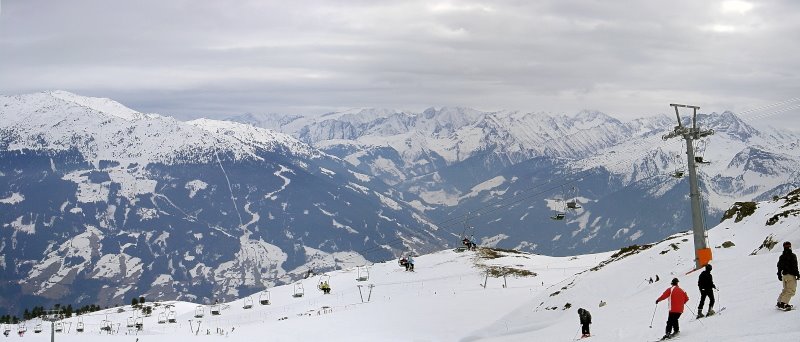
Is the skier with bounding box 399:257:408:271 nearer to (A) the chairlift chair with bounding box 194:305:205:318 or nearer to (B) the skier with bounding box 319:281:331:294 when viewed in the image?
(B) the skier with bounding box 319:281:331:294

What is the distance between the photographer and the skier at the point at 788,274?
83.7 feet

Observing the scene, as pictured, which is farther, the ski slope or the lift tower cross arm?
the lift tower cross arm

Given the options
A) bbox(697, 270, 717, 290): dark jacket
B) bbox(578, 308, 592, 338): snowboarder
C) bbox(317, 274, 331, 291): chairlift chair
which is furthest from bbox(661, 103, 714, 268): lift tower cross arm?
bbox(317, 274, 331, 291): chairlift chair

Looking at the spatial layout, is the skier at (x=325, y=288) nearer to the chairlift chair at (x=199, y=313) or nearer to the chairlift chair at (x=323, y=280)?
the chairlift chair at (x=323, y=280)

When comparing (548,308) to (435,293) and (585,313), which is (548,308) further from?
(435,293)

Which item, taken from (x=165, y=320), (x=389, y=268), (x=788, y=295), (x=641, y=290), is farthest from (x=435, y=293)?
(x=788, y=295)

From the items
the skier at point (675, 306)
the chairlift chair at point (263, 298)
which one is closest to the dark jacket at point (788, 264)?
the skier at point (675, 306)

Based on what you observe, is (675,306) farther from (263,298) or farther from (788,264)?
(263,298)

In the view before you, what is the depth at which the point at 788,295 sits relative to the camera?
84.9 feet

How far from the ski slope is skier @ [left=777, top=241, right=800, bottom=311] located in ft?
2.03

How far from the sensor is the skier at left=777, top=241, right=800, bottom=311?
25516 millimetres

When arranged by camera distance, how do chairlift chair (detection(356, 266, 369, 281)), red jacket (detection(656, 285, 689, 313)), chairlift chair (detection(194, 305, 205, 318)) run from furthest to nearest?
chairlift chair (detection(194, 305, 205, 318)), chairlift chair (detection(356, 266, 369, 281)), red jacket (detection(656, 285, 689, 313))

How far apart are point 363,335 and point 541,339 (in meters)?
25.8

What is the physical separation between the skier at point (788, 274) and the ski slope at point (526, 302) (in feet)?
2.03
